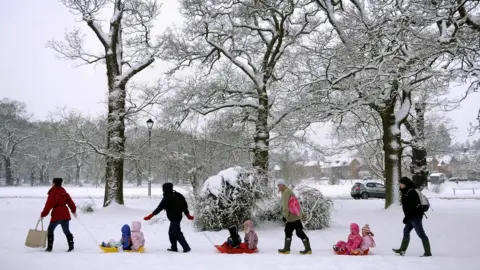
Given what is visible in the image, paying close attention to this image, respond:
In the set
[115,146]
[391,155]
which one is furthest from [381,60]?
[115,146]

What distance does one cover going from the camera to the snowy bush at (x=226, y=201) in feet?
38.2

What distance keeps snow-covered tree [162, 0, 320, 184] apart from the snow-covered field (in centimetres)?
618

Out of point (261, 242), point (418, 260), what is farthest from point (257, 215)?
point (418, 260)

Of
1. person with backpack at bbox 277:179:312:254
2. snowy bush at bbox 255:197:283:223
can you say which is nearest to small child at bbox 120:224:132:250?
person with backpack at bbox 277:179:312:254

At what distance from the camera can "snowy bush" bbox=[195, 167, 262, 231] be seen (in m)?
11.6

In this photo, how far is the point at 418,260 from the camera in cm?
764

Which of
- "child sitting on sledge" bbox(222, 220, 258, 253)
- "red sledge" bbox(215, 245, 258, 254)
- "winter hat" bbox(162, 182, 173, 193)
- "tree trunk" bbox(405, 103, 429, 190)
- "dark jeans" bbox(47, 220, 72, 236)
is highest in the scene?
"tree trunk" bbox(405, 103, 429, 190)

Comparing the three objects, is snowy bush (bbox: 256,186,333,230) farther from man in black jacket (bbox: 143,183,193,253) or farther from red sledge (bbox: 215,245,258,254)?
man in black jacket (bbox: 143,183,193,253)

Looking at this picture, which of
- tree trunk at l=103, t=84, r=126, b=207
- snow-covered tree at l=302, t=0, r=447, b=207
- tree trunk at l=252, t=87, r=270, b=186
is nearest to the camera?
snow-covered tree at l=302, t=0, r=447, b=207

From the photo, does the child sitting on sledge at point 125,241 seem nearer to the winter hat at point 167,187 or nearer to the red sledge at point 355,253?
the winter hat at point 167,187

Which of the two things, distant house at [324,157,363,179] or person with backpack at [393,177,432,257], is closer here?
person with backpack at [393,177,432,257]

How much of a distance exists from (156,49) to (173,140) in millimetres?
5894

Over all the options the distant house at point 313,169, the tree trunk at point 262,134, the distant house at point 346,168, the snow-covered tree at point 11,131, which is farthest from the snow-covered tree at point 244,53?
the distant house at point 346,168

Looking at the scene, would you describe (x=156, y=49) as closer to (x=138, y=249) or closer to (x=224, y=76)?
(x=224, y=76)
